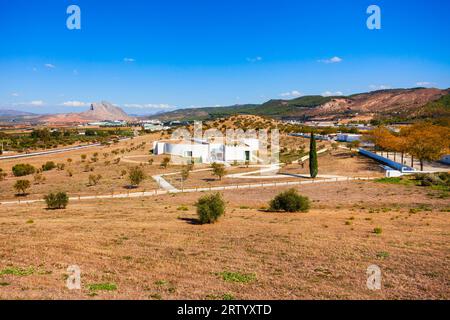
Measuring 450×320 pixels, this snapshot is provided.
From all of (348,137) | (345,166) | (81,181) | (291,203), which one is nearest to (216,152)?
(345,166)

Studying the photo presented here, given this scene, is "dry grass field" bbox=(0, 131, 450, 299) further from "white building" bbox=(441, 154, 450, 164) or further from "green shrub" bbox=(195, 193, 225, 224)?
"white building" bbox=(441, 154, 450, 164)

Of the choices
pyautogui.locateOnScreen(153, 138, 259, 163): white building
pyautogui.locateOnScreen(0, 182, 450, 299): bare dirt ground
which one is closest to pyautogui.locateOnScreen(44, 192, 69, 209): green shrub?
pyautogui.locateOnScreen(0, 182, 450, 299): bare dirt ground

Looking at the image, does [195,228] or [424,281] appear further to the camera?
[195,228]

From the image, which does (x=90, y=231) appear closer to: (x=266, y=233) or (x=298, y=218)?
(x=266, y=233)

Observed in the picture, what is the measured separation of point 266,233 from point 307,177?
29.2m

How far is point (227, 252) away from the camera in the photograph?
632 inches

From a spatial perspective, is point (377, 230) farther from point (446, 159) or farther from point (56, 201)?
point (446, 159)

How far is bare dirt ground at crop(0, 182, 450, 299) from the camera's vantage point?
11273 millimetres

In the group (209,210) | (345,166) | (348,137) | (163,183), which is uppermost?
(348,137)

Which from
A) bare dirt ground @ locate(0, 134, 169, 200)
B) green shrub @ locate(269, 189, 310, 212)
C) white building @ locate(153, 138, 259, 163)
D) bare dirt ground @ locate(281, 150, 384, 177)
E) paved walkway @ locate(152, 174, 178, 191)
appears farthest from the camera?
white building @ locate(153, 138, 259, 163)
